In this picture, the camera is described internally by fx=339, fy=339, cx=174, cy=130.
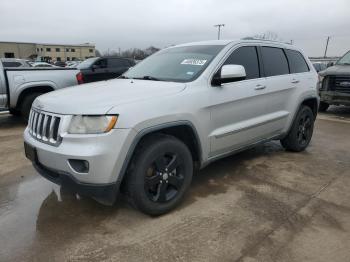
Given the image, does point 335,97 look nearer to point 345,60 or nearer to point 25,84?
point 345,60

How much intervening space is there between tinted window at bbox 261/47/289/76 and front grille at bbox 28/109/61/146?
2.87m

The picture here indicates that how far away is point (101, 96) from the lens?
3.18 meters

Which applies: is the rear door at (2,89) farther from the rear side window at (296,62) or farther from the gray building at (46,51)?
the gray building at (46,51)

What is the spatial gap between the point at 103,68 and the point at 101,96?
30.4ft

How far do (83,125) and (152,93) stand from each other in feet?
2.45

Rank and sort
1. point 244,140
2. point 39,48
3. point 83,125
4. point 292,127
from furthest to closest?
point 39,48
point 292,127
point 244,140
point 83,125

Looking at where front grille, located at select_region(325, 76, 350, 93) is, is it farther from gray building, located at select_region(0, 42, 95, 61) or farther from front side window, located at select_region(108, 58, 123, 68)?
gray building, located at select_region(0, 42, 95, 61)

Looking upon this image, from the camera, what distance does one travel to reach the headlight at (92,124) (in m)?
2.85

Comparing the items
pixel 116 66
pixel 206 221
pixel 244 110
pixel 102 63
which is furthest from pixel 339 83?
pixel 102 63

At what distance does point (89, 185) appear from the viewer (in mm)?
2893

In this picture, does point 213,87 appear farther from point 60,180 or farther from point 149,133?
point 60,180

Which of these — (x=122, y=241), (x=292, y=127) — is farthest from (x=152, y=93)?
(x=292, y=127)

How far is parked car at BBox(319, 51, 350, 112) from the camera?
9.11 metres

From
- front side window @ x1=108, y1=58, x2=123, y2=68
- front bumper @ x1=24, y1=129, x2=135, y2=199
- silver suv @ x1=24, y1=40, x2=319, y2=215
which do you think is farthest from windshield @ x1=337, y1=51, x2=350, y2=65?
front bumper @ x1=24, y1=129, x2=135, y2=199
